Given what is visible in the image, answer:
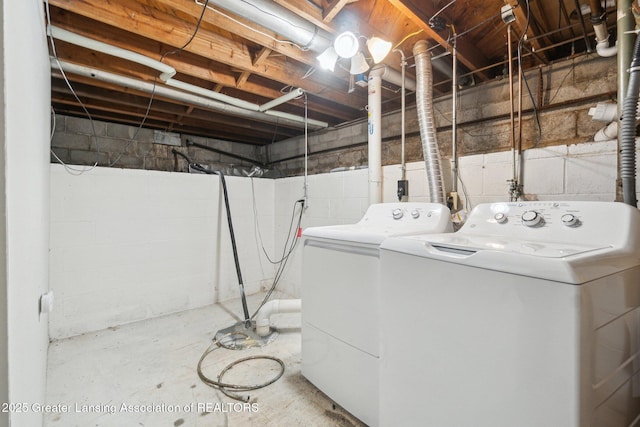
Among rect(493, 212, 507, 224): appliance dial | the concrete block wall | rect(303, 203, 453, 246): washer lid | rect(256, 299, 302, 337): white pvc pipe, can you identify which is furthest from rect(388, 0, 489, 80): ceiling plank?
the concrete block wall

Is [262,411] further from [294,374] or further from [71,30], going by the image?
[71,30]

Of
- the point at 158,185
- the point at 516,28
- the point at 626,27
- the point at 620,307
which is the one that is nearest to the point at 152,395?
the point at 158,185

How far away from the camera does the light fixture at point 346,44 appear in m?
1.66

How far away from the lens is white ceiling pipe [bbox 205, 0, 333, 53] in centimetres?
150

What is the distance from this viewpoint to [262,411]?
1.48 meters

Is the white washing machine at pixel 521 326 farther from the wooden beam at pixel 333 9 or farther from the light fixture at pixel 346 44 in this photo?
the wooden beam at pixel 333 9

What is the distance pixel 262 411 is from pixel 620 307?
1.53 m

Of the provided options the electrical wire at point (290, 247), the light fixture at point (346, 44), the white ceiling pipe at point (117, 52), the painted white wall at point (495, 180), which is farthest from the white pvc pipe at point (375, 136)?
the white ceiling pipe at point (117, 52)

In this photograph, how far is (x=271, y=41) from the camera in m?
1.92

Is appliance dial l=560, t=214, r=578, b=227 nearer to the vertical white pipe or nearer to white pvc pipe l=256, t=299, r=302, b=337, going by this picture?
the vertical white pipe

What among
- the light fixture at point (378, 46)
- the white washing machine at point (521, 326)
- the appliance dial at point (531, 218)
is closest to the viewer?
the white washing machine at point (521, 326)

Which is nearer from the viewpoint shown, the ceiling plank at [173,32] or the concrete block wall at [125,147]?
the ceiling plank at [173,32]

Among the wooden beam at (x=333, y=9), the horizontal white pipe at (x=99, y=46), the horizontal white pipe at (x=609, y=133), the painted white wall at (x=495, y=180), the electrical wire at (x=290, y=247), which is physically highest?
the wooden beam at (x=333, y=9)

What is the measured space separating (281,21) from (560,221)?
1.68 m
